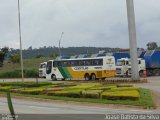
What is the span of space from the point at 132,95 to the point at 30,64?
80733 millimetres

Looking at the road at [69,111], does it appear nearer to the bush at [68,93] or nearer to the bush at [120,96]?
the bush at [120,96]

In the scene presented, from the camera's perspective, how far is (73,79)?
183ft

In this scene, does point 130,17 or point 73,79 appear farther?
point 73,79

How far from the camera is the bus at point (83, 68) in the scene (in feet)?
168

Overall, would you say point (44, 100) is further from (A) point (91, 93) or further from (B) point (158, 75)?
(B) point (158, 75)

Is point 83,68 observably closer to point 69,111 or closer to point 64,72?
point 64,72

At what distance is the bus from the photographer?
5125 centimetres

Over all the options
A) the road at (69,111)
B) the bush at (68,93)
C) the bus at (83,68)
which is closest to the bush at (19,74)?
the bus at (83,68)

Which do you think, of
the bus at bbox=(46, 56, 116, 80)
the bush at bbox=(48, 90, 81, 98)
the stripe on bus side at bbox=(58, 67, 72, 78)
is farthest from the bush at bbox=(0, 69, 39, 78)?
the bush at bbox=(48, 90, 81, 98)

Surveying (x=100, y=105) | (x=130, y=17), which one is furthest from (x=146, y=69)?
(x=100, y=105)

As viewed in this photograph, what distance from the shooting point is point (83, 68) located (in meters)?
53.2

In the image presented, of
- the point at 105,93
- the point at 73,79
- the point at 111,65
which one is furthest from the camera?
the point at 73,79

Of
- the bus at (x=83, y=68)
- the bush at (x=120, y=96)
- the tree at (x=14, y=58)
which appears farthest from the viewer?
the tree at (x=14, y=58)

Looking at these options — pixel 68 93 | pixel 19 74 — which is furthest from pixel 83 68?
pixel 19 74
